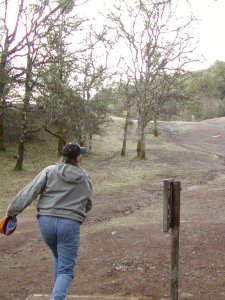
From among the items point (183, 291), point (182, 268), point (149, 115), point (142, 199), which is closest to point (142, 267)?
point (182, 268)

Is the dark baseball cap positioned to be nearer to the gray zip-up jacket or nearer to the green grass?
the gray zip-up jacket

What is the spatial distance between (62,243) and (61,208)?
341 mm

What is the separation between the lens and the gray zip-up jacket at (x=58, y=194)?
4.27m

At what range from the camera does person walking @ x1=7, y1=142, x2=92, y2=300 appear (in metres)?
4.22

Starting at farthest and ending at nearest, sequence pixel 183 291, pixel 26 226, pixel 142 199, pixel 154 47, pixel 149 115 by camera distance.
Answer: pixel 149 115 → pixel 154 47 → pixel 142 199 → pixel 26 226 → pixel 183 291

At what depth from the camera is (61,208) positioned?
4.26 metres

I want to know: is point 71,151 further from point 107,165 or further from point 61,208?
point 107,165

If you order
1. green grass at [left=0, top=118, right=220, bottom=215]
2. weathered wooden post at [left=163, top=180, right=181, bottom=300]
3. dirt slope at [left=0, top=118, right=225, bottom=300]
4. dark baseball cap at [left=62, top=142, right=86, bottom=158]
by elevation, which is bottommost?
green grass at [left=0, top=118, right=220, bottom=215]

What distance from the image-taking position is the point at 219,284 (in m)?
5.55

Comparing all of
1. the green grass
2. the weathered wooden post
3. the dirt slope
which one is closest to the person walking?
the weathered wooden post

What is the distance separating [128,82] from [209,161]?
299 inches

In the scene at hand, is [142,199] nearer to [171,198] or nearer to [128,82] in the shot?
[171,198]

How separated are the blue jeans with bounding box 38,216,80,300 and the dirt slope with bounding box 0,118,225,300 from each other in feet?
4.87

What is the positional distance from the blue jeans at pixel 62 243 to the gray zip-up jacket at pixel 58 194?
0.25 feet
